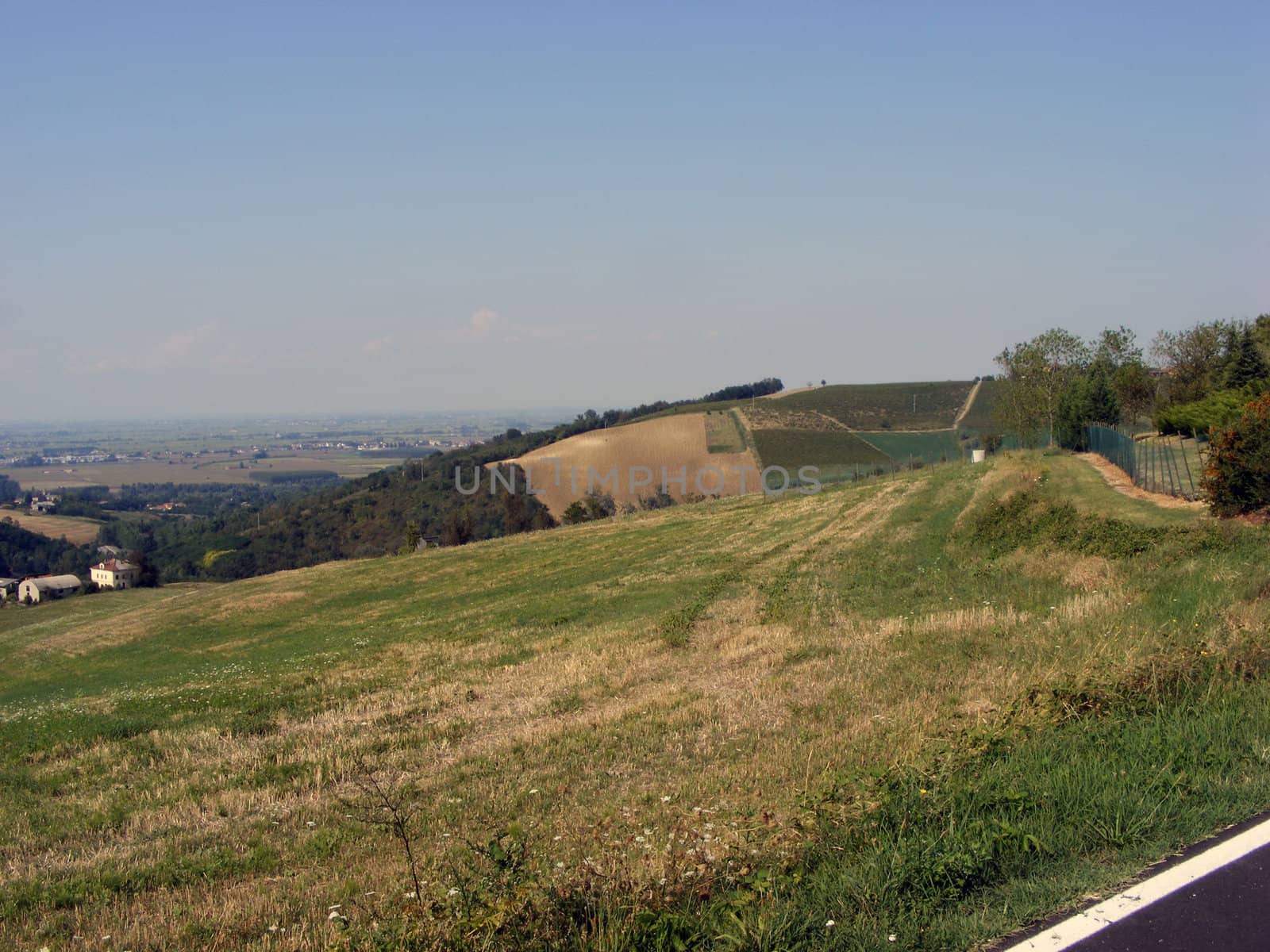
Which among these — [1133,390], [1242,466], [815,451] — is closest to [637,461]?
[815,451]

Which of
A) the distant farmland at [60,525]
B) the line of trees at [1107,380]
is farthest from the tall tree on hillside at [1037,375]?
the distant farmland at [60,525]

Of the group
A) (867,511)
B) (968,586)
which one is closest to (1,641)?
(867,511)

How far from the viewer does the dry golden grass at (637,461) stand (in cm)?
8450

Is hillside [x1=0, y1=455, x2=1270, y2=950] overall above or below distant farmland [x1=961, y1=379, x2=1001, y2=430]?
below

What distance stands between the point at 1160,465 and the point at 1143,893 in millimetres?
21920

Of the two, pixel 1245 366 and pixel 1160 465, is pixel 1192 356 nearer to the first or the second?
pixel 1245 366

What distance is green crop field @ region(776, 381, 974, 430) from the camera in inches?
3900

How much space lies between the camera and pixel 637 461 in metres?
95.8

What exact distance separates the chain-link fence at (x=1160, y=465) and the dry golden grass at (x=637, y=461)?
4736 centimetres

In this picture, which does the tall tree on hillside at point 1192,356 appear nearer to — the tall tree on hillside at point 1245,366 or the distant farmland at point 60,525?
the tall tree on hillside at point 1245,366

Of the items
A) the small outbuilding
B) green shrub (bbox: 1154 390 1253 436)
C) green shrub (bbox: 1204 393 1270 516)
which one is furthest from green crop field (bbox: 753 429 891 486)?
the small outbuilding

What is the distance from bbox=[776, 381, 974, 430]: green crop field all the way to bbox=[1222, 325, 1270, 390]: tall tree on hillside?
50146 mm

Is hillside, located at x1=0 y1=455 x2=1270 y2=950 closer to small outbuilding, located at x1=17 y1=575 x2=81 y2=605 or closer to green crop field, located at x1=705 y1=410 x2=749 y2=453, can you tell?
small outbuilding, located at x1=17 y1=575 x2=81 y2=605

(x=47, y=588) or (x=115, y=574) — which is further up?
(x=115, y=574)
